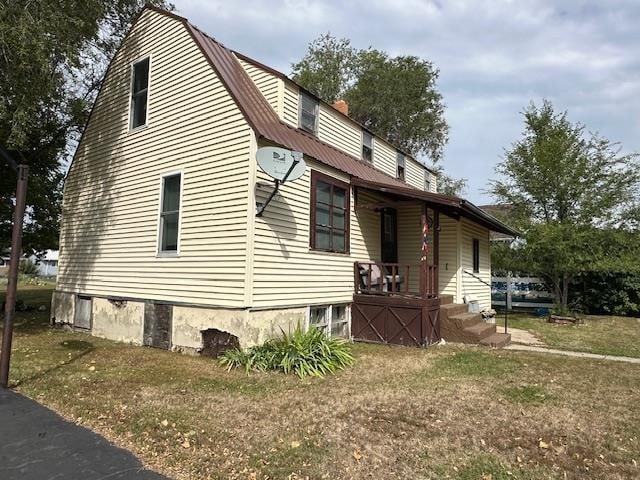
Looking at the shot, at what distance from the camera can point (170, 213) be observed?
9.02m

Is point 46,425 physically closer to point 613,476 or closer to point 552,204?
point 613,476

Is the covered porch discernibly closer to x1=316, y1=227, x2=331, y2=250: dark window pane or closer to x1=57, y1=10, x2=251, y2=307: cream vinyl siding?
x1=316, y1=227, x2=331, y2=250: dark window pane

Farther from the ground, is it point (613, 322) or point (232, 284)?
point (232, 284)

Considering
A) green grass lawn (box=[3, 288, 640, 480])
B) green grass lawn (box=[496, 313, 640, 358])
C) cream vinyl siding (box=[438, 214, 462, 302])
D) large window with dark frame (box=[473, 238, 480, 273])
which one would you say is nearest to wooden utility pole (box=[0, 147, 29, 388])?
green grass lawn (box=[3, 288, 640, 480])

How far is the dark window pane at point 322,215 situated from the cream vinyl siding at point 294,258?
0.38 meters

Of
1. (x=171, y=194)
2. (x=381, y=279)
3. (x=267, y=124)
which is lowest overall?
(x=381, y=279)

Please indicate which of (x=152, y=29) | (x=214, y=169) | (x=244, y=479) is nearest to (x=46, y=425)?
(x=244, y=479)

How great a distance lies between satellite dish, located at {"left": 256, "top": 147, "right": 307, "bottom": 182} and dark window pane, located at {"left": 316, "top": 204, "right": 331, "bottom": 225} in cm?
169

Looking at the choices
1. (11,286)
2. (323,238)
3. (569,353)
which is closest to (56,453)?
(11,286)

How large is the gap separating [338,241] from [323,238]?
0.60 meters

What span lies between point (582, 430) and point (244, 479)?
11.5 ft

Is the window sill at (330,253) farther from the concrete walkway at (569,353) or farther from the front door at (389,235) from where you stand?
the concrete walkway at (569,353)

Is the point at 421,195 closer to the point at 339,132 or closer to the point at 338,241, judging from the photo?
the point at 338,241

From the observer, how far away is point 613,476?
12.5ft
